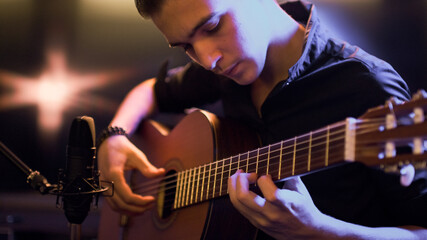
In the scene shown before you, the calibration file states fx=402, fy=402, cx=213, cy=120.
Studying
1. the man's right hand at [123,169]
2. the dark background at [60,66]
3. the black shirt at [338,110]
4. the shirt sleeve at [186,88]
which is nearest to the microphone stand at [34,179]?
the man's right hand at [123,169]

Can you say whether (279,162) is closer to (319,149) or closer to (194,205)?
(319,149)

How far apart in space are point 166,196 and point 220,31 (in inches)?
23.2

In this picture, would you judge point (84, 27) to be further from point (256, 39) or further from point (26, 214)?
point (256, 39)

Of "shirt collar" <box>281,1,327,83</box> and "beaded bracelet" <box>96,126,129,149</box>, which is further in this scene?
"beaded bracelet" <box>96,126,129,149</box>

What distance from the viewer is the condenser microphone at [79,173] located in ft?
2.91

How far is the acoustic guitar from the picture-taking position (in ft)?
2.27

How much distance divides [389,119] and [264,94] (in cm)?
68

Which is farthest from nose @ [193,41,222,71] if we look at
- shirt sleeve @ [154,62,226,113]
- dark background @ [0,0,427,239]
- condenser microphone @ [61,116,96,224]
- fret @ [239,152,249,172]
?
dark background @ [0,0,427,239]

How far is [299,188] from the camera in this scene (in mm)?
935

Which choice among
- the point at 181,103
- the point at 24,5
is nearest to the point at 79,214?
the point at 181,103

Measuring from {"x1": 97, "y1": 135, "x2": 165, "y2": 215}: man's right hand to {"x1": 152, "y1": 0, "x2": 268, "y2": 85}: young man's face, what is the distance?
0.51 meters

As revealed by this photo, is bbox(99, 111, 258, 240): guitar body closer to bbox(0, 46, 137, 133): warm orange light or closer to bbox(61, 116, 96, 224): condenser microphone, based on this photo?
bbox(61, 116, 96, 224): condenser microphone

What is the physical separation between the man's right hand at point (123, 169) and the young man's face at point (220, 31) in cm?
51

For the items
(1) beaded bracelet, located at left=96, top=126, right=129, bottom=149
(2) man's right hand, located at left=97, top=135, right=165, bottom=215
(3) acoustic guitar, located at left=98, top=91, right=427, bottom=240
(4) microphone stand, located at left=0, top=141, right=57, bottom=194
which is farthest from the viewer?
(1) beaded bracelet, located at left=96, top=126, right=129, bottom=149
